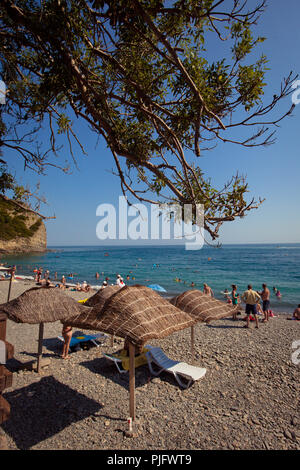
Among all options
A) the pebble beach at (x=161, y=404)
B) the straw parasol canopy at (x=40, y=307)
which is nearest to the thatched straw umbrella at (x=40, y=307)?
the straw parasol canopy at (x=40, y=307)

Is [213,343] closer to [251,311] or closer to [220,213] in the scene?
[251,311]

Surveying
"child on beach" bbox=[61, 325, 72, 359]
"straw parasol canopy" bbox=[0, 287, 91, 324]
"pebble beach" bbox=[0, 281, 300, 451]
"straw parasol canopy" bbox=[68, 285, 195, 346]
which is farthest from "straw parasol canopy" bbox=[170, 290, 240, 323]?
"child on beach" bbox=[61, 325, 72, 359]

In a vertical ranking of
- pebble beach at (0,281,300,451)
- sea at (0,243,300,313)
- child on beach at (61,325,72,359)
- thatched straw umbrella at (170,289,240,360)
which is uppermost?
thatched straw umbrella at (170,289,240,360)

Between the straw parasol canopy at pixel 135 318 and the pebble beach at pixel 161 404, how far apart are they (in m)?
1.71

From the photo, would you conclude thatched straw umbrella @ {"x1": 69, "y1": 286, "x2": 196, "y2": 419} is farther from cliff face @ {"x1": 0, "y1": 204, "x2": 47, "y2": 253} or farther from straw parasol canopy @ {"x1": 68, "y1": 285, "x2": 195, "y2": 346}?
cliff face @ {"x1": 0, "y1": 204, "x2": 47, "y2": 253}

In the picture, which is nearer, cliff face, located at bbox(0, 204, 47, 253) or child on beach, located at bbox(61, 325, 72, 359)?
child on beach, located at bbox(61, 325, 72, 359)

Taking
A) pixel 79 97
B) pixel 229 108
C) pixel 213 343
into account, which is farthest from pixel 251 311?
pixel 79 97

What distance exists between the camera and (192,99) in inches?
156

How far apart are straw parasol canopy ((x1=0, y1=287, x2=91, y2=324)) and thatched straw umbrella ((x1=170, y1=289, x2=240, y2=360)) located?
8.43ft

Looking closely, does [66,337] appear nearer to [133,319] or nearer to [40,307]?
[40,307]

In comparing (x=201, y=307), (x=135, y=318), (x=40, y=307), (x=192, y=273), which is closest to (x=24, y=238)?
(x=192, y=273)

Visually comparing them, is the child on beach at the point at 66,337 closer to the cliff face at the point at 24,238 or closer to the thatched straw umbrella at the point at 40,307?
the thatched straw umbrella at the point at 40,307

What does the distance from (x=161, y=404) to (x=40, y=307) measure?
11.7 feet

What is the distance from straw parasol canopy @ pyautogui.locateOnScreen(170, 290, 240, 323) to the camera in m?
6.53
